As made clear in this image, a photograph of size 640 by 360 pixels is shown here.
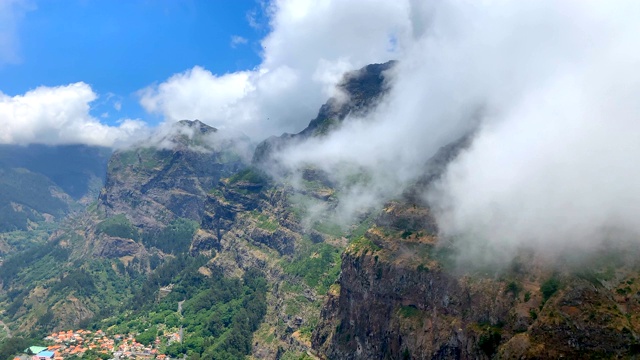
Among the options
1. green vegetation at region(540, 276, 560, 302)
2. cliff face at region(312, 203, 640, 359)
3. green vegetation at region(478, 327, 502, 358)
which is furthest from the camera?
green vegetation at region(478, 327, 502, 358)

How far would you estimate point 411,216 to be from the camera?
176 m

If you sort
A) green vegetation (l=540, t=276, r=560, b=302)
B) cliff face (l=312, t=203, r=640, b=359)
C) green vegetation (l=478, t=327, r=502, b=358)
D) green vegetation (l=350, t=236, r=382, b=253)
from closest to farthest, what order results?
cliff face (l=312, t=203, r=640, b=359) < green vegetation (l=540, t=276, r=560, b=302) < green vegetation (l=478, t=327, r=502, b=358) < green vegetation (l=350, t=236, r=382, b=253)

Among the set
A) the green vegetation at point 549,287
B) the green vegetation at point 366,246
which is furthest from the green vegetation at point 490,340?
the green vegetation at point 366,246

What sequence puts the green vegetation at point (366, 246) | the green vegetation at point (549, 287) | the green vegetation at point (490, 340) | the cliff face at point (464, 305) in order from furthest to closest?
the green vegetation at point (366, 246), the green vegetation at point (490, 340), the green vegetation at point (549, 287), the cliff face at point (464, 305)

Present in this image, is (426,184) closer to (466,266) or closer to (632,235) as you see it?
(466,266)

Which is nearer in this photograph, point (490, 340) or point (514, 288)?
point (490, 340)

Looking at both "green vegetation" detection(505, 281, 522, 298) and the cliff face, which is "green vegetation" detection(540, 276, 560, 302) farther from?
"green vegetation" detection(505, 281, 522, 298)

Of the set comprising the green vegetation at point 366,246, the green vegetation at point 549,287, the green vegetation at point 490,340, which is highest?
the green vegetation at point 366,246

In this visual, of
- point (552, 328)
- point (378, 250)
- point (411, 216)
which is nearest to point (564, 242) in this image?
point (552, 328)

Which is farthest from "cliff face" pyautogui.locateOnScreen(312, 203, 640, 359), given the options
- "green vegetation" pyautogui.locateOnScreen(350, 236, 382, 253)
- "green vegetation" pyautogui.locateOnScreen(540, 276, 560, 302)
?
"green vegetation" pyautogui.locateOnScreen(350, 236, 382, 253)

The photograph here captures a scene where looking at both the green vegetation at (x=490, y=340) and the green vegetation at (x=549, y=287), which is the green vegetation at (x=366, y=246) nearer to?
the green vegetation at (x=490, y=340)

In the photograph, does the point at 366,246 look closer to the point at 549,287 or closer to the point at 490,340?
the point at 490,340

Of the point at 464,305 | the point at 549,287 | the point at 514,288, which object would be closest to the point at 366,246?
the point at 464,305

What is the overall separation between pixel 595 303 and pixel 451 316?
4047 cm
